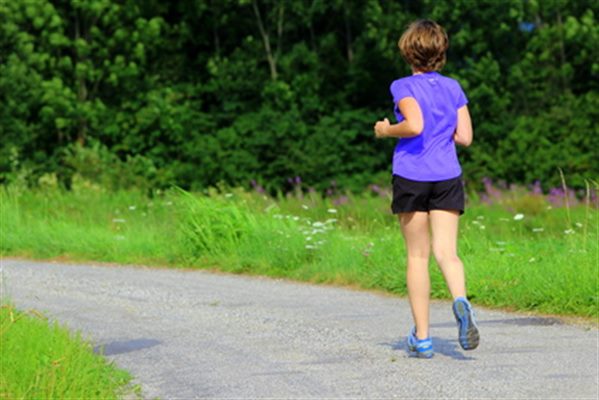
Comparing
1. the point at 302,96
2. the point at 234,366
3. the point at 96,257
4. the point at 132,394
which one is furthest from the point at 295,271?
the point at 302,96

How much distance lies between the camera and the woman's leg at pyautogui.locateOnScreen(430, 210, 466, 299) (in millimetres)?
7277

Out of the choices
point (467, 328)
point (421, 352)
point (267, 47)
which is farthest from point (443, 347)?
point (267, 47)

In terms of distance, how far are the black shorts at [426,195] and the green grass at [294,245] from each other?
7.80 ft

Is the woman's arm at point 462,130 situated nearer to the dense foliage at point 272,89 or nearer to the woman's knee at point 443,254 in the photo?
the woman's knee at point 443,254

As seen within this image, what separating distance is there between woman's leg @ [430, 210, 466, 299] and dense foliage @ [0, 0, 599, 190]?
23264 millimetres

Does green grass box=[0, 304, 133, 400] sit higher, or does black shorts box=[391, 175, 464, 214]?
black shorts box=[391, 175, 464, 214]

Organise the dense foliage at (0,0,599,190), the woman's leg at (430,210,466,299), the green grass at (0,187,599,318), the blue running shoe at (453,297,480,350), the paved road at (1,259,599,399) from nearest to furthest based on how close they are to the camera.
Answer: the paved road at (1,259,599,399) → the blue running shoe at (453,297,480,350) → the woman's leg at (430,210,466,299) → the green grass at (0,187,599,318) → the dense foliage at (0,0,599,190)

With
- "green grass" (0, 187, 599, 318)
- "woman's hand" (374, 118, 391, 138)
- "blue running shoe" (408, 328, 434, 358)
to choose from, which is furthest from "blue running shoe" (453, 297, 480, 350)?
"green grass" (0, 187, 599, 318)

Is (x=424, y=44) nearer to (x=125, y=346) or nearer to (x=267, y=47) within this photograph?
(x=125, y=346)

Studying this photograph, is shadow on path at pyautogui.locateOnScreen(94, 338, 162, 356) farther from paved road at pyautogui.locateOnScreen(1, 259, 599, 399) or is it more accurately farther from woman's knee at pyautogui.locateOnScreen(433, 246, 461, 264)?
woman's knee at pyautogui.locateOnScreen(433, 246, 461, 264)

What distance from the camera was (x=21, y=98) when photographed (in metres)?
31.9

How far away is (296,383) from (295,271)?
5.65m

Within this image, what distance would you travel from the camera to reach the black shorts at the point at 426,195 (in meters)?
7.20

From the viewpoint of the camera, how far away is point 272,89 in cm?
3497
